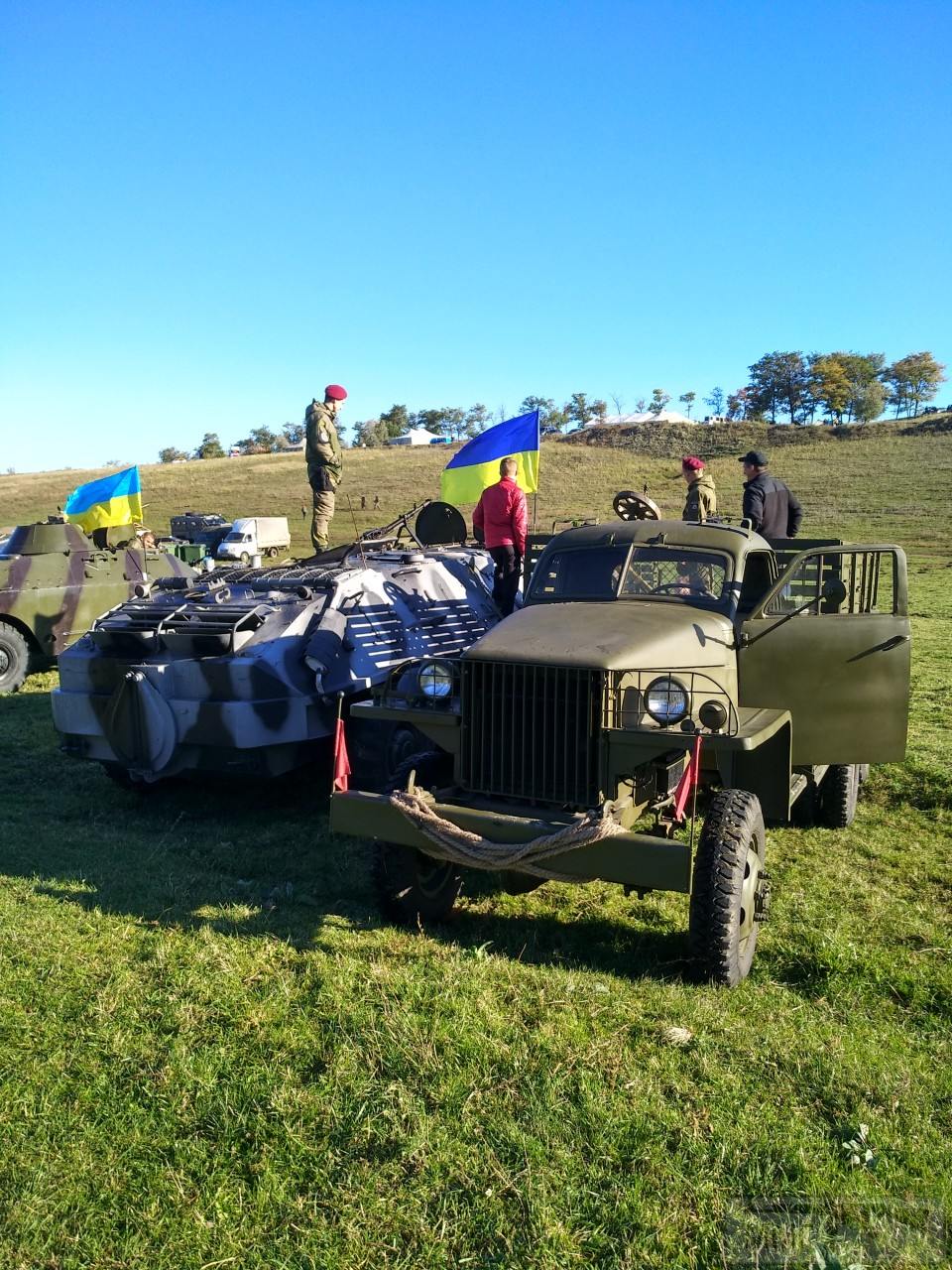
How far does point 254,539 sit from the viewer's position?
3450 centimetres

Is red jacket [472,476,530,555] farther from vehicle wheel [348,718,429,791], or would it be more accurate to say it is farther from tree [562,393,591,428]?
tree [562,393,591,428]

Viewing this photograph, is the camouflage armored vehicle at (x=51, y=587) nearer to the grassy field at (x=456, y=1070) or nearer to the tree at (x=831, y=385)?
the grassy field at (x=456, y=1070)

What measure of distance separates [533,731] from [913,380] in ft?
255

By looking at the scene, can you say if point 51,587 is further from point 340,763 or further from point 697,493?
point 340,763

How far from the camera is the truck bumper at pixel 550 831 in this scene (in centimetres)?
441

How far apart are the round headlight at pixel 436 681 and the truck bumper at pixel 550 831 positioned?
2.30ft

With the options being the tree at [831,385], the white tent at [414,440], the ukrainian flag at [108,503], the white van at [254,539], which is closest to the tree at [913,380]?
the tree at [831,385]

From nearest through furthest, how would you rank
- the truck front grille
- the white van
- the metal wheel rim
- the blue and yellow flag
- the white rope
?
the white rope < the metal wheel rim < the truck front grille < the blue and yellow flag < the white van

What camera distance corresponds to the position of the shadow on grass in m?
5.27

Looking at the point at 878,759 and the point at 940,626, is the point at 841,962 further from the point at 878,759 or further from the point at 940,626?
the point at 940,626

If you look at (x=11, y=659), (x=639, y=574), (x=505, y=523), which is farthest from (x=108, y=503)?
(x=639, y=574)

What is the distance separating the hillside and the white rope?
27.9m

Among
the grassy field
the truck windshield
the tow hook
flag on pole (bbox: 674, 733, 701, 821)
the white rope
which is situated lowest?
the grassy field

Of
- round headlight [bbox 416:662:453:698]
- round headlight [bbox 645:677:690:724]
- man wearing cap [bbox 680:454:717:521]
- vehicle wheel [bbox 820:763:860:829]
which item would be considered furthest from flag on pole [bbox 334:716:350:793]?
man wearing cap [bbox 680:454:717:521]
